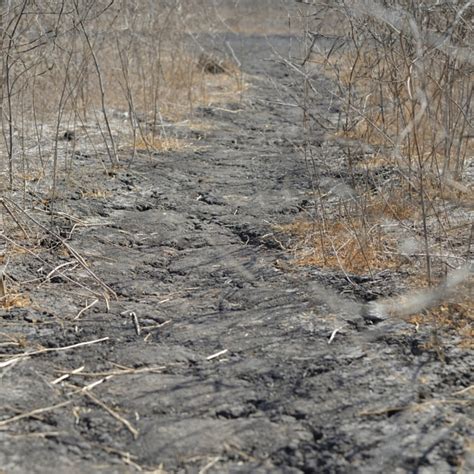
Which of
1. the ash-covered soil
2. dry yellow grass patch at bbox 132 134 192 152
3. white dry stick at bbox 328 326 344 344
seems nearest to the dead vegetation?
the ash-covered soil

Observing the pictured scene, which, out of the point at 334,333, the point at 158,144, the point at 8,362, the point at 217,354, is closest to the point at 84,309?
the point at 8,362

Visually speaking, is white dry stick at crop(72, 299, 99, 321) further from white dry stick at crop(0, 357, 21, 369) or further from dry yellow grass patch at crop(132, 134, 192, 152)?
dry yellow grass patch at crop(132, 134, 192, 152)

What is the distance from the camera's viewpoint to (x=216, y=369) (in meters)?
2.74

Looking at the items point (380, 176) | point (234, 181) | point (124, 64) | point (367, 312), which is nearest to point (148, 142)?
point (124, 64)

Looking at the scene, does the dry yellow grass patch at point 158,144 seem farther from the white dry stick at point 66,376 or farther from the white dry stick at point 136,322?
the white dry stick at point 66,376

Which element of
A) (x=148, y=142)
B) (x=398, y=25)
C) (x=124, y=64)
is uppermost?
(x=398, y=25)

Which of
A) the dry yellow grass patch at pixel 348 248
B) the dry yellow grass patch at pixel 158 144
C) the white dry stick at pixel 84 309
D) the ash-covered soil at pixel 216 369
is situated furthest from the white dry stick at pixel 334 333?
the dry yellow grass patch at pixel 158 144

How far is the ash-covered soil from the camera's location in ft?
7.30

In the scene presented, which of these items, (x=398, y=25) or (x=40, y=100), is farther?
(x=40, y=100)

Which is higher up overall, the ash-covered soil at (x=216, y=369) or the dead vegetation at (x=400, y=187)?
the dead vegetation at (x=400, y=187)

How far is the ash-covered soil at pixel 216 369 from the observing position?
7.30ft

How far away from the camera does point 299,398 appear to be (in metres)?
2.52

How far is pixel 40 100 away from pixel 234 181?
6.26 feet

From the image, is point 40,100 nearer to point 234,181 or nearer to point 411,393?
point 234,181
